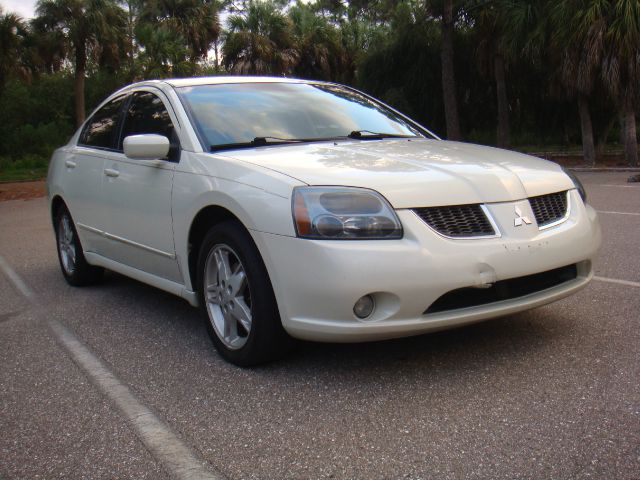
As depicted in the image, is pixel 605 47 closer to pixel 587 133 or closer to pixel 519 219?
pixel 587 133

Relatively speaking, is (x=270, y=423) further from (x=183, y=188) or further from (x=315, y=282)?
(x=183, y=188)

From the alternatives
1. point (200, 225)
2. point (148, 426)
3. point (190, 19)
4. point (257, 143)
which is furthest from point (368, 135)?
point (190, 19)

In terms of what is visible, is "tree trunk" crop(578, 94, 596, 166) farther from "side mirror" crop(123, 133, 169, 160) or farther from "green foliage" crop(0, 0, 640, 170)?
"side mirror" crop(123, 133, 169, 160)

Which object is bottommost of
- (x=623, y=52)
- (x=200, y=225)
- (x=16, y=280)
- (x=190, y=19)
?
(x=16, y=280)

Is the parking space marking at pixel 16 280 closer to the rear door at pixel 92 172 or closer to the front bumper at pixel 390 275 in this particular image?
the rear door at pixel 92 172

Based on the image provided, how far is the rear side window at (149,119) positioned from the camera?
4.54 m

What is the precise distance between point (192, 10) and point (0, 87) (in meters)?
16.9

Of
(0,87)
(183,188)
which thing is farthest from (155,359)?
(0,87)

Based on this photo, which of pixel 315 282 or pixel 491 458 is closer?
pixel 491 458

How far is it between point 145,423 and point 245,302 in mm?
843

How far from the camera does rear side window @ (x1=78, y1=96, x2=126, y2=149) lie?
5.47 meters

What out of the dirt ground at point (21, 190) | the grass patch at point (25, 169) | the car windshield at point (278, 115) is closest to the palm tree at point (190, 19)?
the grass patch at point (25, 169)

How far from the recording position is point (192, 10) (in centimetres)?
3878

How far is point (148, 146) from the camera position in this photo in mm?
4281
